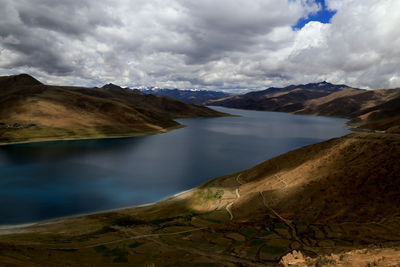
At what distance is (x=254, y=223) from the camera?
35688mm

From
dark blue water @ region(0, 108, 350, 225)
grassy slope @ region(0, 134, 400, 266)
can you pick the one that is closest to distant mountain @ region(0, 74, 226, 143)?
dark blue water @ region(0, 108, 350, 225)

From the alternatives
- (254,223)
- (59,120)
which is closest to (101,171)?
(254,223)

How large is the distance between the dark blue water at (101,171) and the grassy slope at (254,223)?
352 inches

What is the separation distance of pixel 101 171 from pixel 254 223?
57.6 m

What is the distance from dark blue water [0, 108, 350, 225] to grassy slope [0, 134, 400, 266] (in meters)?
8.95

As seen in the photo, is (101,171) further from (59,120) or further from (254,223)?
(59,120)

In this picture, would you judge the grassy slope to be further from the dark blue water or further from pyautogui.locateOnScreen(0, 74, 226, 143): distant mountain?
pyautogui.locateOnScreen(0, 74, 226, 143): distant mountain

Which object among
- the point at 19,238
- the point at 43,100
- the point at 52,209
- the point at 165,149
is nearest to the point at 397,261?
the point at 19,238

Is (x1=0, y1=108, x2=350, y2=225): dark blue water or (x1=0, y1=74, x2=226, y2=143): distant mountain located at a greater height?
(x1=0, y1=74, x2=226, y2=143): distant mountain

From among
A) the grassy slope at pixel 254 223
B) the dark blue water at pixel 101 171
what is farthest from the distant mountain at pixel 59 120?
the grassy slope at pixel 254 223

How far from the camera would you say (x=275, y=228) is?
3375 centimetres

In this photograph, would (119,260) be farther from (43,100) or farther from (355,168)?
(43,100)

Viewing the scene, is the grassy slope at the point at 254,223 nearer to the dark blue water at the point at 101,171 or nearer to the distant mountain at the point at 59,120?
the dark blue water at the point at 101,171

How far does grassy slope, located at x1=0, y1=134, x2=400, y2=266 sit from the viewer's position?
87.9ft
